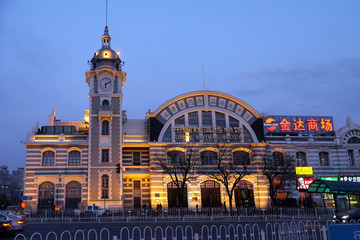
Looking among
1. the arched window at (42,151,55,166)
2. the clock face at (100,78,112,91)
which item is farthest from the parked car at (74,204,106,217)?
the clock face at (100,78,112,91)

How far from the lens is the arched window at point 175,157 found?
44737 mm

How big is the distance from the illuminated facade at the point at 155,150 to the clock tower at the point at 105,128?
120 millimetres

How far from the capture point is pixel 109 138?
46.6 metres

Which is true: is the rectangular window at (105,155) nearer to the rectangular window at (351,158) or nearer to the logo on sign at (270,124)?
the logo on sign at (270,124)

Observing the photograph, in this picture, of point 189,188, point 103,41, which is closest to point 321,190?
point 189,188

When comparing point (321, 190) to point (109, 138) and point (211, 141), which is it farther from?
point (109, 138)

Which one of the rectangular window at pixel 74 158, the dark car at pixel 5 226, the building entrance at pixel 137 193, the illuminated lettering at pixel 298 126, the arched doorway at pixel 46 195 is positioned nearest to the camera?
the dark car at pixel 5 226

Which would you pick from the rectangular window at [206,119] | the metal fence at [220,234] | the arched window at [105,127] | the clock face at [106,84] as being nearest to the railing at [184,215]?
the metal fence at [220,234]

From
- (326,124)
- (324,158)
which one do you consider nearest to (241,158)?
(324,158)

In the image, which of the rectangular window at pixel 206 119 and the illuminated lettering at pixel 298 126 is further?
the illuminated lettering at pixel 298 126

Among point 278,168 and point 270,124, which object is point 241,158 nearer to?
point 278,168

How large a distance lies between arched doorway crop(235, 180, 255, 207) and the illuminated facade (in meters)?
0.13

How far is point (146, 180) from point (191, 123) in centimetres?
954

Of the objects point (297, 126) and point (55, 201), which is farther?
point (297, 126)
